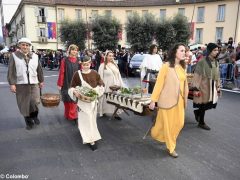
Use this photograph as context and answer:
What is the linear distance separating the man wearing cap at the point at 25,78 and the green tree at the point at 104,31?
94.1ft

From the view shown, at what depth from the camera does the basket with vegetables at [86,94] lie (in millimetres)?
4268

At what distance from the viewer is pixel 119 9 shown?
4294 cm

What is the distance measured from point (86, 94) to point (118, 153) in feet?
3.70

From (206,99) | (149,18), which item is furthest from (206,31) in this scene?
(206,99)

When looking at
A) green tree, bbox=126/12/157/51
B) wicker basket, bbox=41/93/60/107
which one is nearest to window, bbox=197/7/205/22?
green tree, bbox=126/12/157/51

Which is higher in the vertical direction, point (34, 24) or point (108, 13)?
point (108, 13)

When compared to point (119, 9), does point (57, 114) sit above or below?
below

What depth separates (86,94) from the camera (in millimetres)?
4352

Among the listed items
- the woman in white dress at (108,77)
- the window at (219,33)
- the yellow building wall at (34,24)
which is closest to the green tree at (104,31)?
the yellow building wall at (34,24)

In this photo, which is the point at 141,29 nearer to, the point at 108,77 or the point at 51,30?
the point at 51,30

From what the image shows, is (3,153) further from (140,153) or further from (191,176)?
(191,176)

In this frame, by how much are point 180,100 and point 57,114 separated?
12.2 feet

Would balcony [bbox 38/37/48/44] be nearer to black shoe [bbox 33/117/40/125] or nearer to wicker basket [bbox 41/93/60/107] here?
black shoe [bbox 33/117/40/125]

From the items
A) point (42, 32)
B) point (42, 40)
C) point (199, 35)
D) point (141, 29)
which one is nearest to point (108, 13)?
point (42, 32)
